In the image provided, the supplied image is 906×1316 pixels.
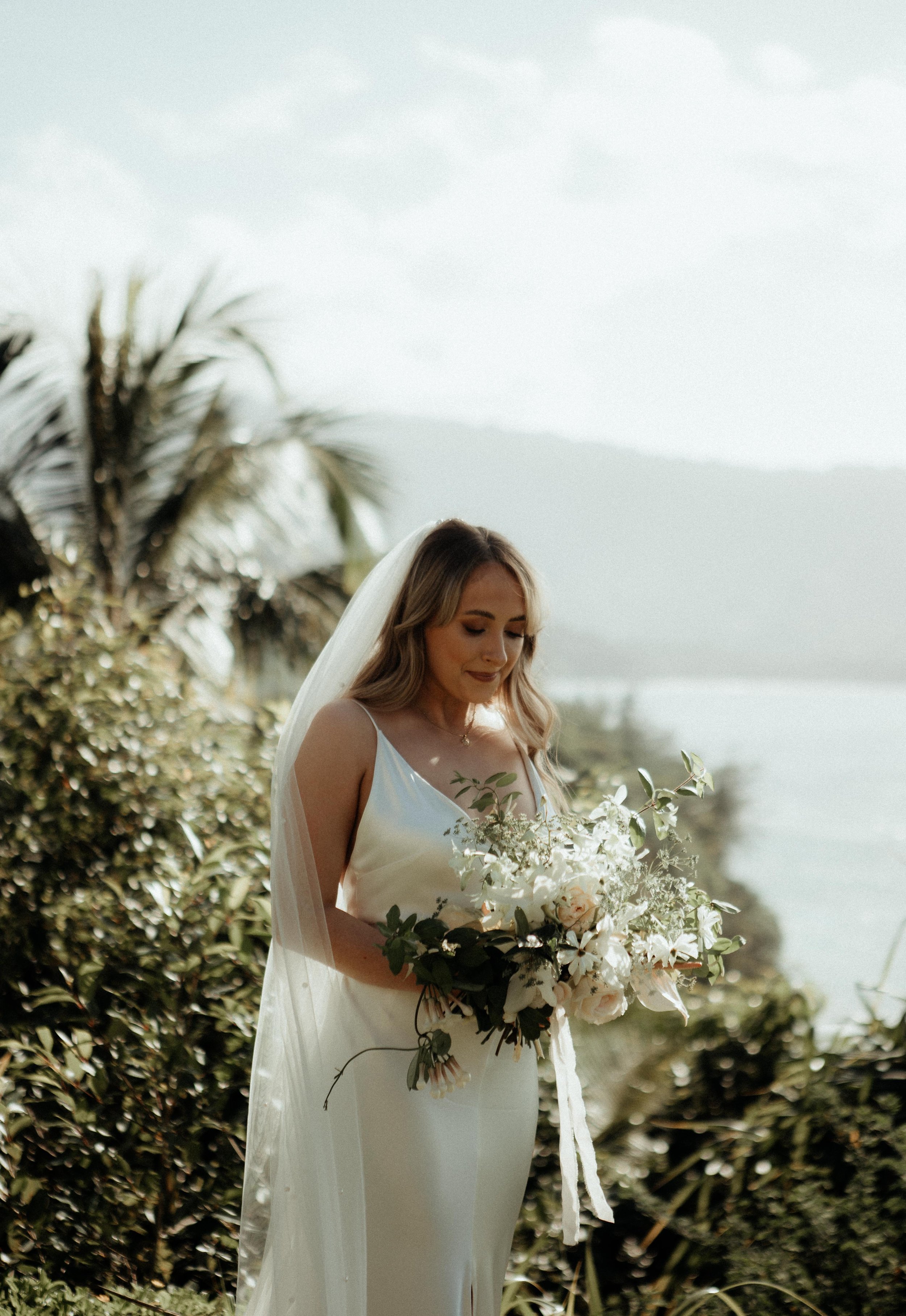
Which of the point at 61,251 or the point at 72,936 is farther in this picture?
the point at 61,251

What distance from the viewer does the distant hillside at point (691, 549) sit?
114ft

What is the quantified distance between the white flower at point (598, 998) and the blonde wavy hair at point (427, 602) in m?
0.81

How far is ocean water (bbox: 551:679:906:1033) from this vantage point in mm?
12812

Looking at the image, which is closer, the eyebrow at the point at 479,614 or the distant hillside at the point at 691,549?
the eyebrow at the point at 479,614

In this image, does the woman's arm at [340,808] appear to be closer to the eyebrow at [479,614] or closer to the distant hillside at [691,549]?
the eyebrow at [479,614]

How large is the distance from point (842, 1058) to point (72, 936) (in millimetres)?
2607

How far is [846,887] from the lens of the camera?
24000 mm

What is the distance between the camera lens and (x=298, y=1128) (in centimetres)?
225

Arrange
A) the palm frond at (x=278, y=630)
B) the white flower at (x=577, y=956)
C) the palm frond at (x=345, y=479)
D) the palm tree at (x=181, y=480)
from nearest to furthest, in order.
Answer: the white flower at (x=577, y=956) < the palm tree at (x=181, y=480) < the palm frond at (x=345, y=479) < the palm frond at (x=278, y=630)

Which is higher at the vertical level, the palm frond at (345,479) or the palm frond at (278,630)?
the palm frond at (345,479)

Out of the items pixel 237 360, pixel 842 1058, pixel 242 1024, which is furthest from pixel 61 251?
pixel 842 1058

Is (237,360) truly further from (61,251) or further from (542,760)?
(542,760)

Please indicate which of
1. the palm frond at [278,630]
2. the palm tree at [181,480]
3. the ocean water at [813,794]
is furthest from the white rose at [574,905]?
the palm frond at [278,630]

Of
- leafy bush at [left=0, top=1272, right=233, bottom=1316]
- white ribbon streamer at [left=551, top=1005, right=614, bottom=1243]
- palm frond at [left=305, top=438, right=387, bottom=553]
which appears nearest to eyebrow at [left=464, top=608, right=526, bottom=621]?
white ribbon streamer at [left=551, top=1005, right=614, bottom=1243]
